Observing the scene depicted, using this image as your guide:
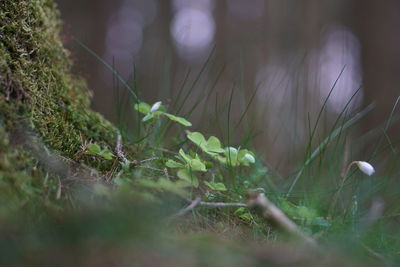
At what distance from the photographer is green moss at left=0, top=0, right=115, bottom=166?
1.33 meters

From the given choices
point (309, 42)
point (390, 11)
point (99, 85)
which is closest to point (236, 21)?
point (309, 42)

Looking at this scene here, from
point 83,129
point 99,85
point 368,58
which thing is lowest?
point 99,85

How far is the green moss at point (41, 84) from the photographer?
1.33 meters

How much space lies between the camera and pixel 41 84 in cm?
160

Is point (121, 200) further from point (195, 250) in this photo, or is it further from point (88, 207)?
point (195, 250)

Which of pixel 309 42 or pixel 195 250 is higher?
pixel 309 42

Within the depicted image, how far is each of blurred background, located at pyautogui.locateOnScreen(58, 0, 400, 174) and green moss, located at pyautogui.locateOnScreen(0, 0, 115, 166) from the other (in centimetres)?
37

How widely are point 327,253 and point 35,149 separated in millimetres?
885

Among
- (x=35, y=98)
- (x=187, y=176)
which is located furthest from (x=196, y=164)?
(x=35, y=98)

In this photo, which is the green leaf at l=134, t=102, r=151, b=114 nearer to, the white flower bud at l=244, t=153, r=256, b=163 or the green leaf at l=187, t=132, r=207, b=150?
the green leaf at l=187, t=132, r=207, b=150

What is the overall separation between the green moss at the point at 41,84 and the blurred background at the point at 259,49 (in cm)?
37

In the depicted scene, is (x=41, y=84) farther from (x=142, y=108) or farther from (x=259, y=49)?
(x=259, y=49)

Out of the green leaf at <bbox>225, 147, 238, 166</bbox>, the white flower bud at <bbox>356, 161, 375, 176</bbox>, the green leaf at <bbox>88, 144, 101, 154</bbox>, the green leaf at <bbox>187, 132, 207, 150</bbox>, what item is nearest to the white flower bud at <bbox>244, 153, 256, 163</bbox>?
the green leaf at <bbox>225, 147, 238, 166</bbox>

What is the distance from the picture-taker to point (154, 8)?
11805mm
